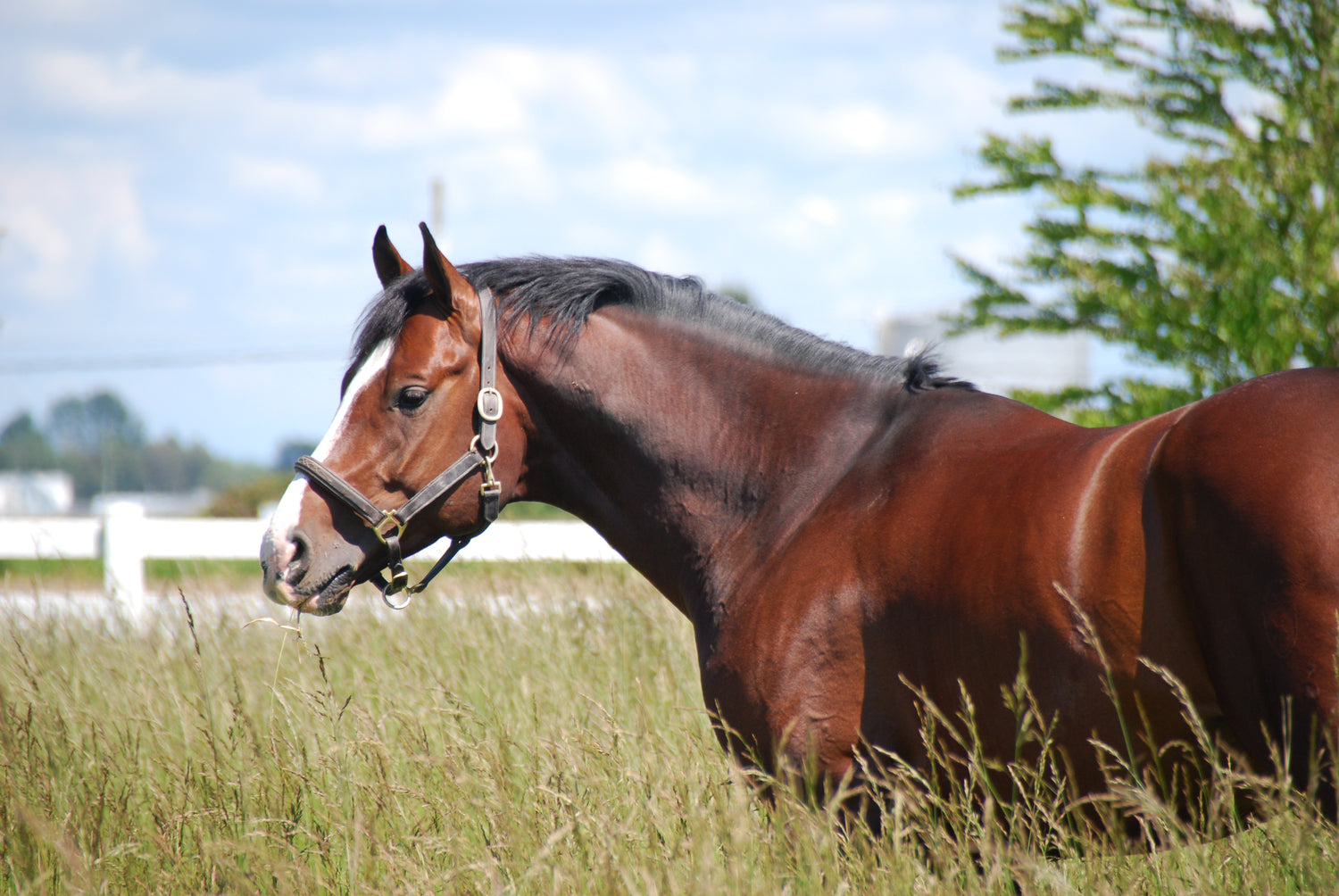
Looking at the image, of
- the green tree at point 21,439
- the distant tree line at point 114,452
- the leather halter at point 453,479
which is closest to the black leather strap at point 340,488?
the leather halter at point 453,479

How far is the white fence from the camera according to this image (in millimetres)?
6273

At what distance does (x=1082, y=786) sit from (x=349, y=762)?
2445mm

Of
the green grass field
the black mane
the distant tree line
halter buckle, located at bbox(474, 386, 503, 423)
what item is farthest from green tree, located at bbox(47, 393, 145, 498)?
halter buckle, located at bbox(474, 386, 503, 423)

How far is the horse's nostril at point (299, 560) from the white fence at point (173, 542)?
3500mm

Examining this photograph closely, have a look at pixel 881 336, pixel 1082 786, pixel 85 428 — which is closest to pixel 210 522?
pixel 85 428

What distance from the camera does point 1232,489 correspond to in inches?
74.1

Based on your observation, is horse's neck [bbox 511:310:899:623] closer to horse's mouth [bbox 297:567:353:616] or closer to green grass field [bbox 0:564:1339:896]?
green grass field [bbox 0:564:1339:896]

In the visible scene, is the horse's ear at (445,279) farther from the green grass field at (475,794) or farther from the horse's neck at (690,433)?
the green grass field at (475,794)

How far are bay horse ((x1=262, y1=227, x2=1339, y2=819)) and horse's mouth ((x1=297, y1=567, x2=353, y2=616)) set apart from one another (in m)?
0.01

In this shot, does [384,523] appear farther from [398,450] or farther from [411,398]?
[411,398]

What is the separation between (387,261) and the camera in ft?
9.49

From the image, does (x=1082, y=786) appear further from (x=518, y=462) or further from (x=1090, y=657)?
(x=518, y=462)

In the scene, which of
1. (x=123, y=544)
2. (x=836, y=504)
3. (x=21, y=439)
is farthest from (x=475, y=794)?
(x=21, y=439)

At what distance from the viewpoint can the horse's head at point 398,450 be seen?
2.57 meters
